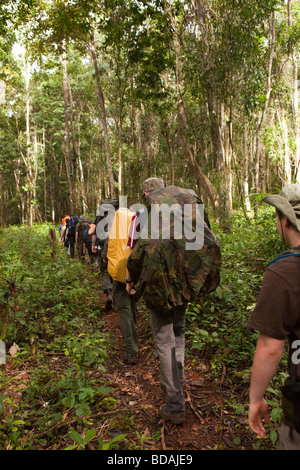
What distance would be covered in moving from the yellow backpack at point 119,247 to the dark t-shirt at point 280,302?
Result: 2431 millimetres

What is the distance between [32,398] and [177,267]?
1.88 m

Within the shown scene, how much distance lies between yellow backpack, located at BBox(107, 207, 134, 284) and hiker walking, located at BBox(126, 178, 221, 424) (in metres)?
0.96

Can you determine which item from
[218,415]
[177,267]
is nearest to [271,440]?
[218,415]

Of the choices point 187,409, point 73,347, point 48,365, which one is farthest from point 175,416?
point 48,365

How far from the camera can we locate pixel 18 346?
3963 millimetres

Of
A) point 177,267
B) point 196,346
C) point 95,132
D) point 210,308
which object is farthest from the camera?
point 95,132

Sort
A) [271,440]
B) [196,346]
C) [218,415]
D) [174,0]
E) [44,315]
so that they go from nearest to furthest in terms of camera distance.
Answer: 1. [271,440]
2. [218,415]
3. [196,346]
4. [44,315]
5. [174,0]

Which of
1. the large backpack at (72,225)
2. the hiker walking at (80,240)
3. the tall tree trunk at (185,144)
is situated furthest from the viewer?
the large backpack at (72,225)

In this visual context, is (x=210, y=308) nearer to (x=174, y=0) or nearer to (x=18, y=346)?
(x=18, y=346)

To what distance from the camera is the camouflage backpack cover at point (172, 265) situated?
2.59 metres

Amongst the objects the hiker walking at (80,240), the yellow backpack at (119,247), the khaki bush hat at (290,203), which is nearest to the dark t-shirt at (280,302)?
the khaki bush hat at (290,203)

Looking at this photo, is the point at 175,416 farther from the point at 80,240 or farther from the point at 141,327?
the point at 80,240

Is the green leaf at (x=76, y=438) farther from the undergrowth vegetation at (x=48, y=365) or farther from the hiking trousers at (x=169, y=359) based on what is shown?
the hiking trousers at (x=169, y=359)

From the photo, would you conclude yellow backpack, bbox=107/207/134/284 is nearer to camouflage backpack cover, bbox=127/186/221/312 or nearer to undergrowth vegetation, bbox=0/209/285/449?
undergrowth vegetation, bbox=0/209/285/449
